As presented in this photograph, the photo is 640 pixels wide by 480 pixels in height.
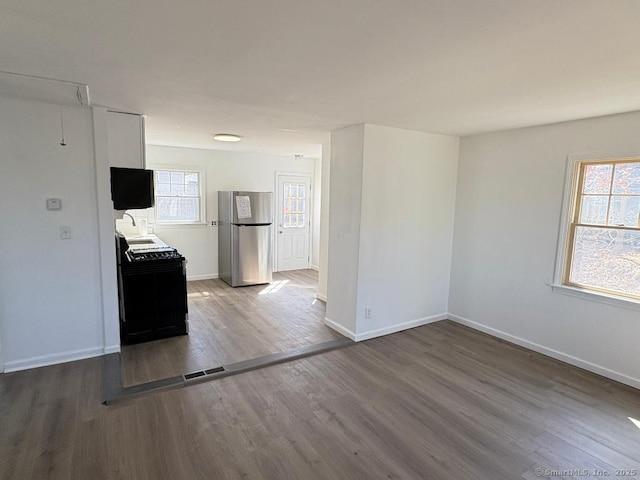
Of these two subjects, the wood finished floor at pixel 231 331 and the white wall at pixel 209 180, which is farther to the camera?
the white wall at pixel 209 180

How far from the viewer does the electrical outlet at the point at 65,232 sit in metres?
3.20

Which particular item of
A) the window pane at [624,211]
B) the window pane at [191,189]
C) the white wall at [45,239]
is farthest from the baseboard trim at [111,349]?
the window pane at [624,211]

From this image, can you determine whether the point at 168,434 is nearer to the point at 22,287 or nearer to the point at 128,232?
the point at 22,287

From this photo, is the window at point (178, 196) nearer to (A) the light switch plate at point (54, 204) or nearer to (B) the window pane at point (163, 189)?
(B) the window pane at point (163, 189)

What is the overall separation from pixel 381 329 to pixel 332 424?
→ 178 centimetres

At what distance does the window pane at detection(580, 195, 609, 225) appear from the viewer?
330cm

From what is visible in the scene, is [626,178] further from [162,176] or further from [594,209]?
[162,176]

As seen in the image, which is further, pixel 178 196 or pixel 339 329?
pixel 178 196

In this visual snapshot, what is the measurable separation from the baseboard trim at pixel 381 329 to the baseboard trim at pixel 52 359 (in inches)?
92.5

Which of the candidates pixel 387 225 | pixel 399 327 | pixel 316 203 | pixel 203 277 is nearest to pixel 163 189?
pixel 203 277

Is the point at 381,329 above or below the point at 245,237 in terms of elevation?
below

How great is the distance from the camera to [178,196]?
6223 mm

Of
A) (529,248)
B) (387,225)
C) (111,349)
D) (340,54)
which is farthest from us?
(387,225)

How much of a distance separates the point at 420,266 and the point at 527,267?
1162 mm
